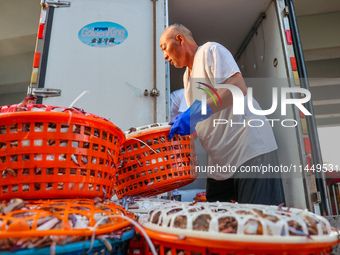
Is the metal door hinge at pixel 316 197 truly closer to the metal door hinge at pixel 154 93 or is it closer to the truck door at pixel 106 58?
the truck door at pixel 106 58

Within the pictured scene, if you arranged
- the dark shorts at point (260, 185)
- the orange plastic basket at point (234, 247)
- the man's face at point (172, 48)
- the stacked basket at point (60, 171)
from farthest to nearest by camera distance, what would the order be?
the man's face at point (172, 48) < the dark shorts at point (260, 185) < the stacked basket at point (60, 171) < the orange plastic basket at point (234, 247)

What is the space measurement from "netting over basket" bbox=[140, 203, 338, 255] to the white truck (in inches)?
52.4

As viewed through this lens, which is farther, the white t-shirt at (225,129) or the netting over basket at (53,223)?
the white t-shirt at (225,129)

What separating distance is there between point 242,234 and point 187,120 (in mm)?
827

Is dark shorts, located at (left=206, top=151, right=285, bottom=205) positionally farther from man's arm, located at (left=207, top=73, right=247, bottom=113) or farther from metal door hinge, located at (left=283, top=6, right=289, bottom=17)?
metal door hinge, located at (left=283, top=6, right=289, bottom=17)

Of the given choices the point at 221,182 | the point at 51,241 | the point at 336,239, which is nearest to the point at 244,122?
the point at 221,182

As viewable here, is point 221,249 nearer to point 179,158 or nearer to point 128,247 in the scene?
point 128,247

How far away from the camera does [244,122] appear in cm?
163

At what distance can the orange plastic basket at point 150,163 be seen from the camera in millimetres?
1215

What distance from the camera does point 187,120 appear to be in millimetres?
1336

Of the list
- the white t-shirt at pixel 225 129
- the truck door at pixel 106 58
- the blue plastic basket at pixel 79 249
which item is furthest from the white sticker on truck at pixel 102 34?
the blue plastic basket at pixel 79 249

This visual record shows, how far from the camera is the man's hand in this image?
1.29 metres

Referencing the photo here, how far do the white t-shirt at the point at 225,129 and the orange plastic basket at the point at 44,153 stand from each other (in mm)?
922

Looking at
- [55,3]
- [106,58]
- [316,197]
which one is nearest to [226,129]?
[316,197]
